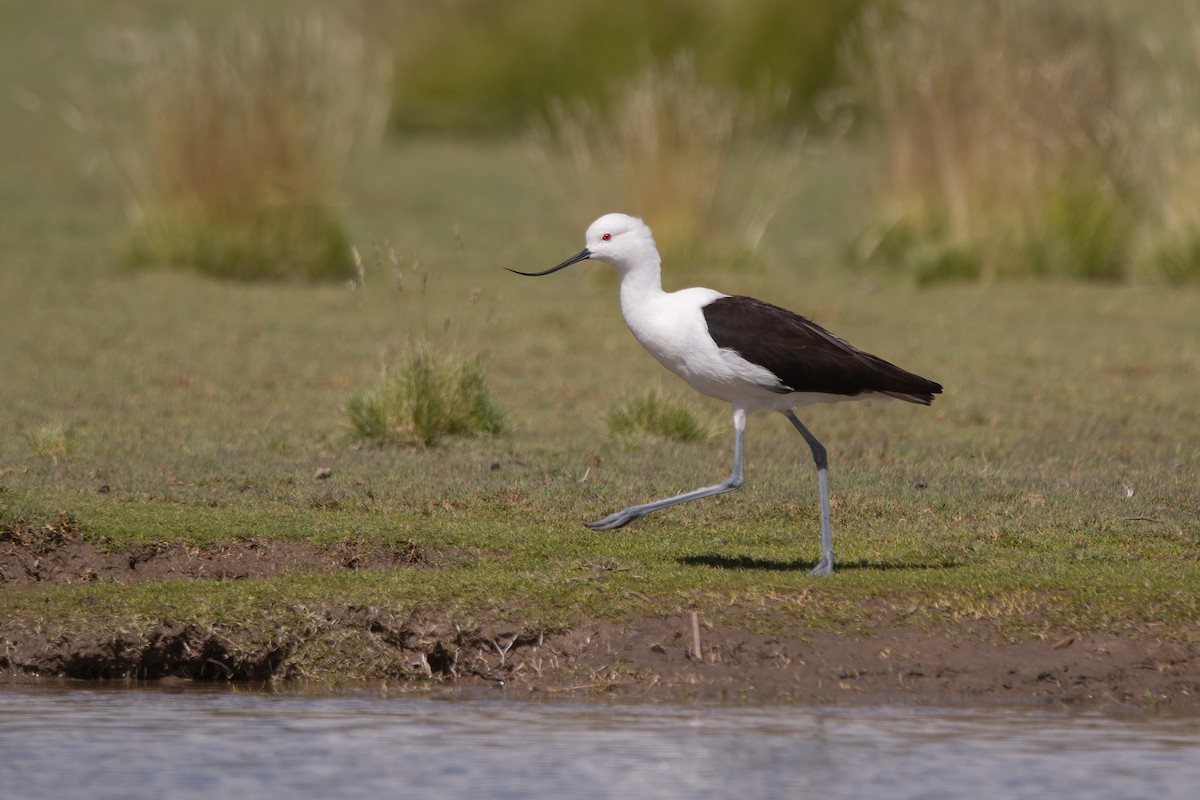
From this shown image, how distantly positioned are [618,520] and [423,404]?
99.3 inches

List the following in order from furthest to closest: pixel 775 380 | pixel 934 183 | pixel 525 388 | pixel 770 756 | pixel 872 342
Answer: pixel 934 183
pixel 872 342
pixel 525 388
pixel 775 380
pixel 770 756

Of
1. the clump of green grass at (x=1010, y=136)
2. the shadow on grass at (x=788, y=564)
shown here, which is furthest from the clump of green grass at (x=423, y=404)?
the clump of green grass at (x=1010, y=136)

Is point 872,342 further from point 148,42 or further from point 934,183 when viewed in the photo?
point 148,42

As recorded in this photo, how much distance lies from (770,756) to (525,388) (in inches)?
246

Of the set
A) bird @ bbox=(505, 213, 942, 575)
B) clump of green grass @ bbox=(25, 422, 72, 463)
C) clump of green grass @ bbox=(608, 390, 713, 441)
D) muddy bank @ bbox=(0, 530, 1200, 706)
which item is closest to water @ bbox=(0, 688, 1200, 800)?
muddy bank @ bbox=(0, 530, 1200, 706)

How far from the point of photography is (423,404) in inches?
383

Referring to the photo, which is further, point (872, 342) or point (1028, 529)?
point (872, 342)

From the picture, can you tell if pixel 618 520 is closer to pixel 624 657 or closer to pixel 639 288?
pixel 639 288

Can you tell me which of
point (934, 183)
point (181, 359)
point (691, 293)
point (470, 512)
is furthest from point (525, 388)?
point (934, 183)

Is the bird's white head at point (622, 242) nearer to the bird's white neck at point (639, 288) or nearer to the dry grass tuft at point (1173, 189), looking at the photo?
the bird's white neck at point (639, 288)

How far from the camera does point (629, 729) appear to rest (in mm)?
5867

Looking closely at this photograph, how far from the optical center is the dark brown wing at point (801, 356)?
7.08m

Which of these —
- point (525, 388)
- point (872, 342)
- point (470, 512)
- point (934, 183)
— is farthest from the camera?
point (934, 183)

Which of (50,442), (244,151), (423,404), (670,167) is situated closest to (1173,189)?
(670,167)
